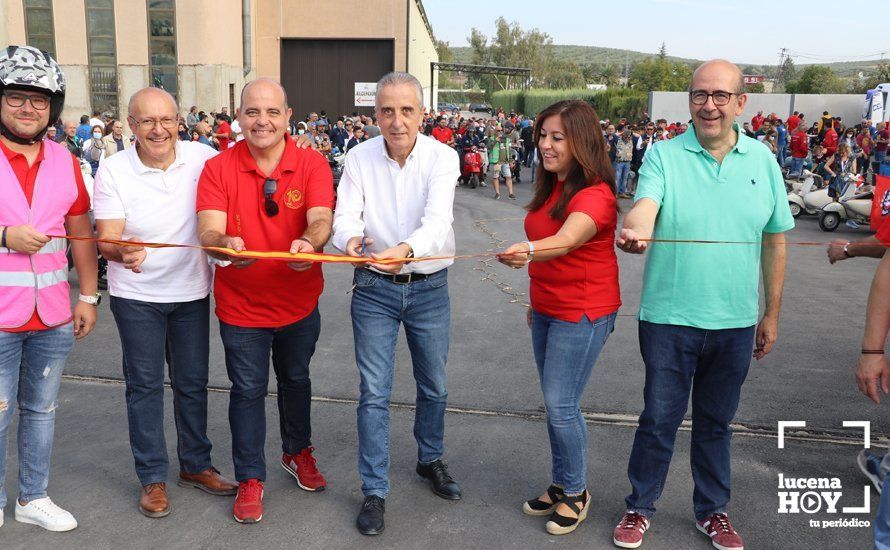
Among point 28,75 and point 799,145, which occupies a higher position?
point 28,75

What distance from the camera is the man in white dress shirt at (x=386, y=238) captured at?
3.83m

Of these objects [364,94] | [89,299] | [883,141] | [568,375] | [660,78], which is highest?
[660,78]

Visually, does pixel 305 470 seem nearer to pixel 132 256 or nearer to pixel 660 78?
pixel 132 256

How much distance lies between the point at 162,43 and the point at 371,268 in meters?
28.6

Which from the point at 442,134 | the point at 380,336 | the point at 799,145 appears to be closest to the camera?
the point at 380,336

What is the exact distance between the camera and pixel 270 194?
3.79 m

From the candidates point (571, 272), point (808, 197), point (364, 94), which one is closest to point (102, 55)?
point (364, 94)

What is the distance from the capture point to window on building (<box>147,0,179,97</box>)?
2898 centimetres

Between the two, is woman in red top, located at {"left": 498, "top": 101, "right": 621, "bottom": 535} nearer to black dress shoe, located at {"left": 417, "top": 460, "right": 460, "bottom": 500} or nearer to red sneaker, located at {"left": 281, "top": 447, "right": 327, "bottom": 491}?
black dress shoe, located at {"left": 417, "top": 460, "right": 460, "bottom": 500}

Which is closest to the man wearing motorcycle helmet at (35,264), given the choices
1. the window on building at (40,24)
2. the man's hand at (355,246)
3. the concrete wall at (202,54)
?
the man's hand at (355,246)

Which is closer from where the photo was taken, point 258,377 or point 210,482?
point 258,377

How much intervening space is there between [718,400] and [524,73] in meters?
54.5

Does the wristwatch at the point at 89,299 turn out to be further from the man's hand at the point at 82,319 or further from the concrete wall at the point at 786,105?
the concrete wall at the point at 786,105

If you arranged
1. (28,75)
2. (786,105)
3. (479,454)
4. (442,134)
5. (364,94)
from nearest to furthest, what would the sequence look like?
(28,75) → (479,454) → (442,134) → (364,94) → (786,105)
